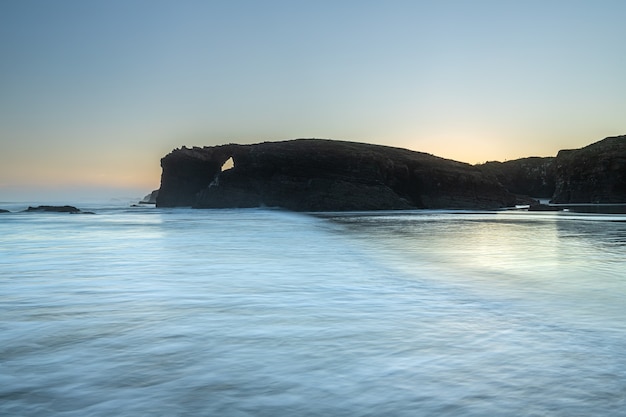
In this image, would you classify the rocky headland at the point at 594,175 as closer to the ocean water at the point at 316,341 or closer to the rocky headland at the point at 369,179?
the rocky headland at the point at 369,179

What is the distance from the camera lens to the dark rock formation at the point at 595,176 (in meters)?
56.8

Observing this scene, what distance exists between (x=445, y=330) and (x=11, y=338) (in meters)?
3.36

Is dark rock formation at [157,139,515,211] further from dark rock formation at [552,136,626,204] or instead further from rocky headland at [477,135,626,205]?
dark rock formation at [552,136,626,204]

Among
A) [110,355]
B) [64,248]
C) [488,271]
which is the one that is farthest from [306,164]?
[110,355]

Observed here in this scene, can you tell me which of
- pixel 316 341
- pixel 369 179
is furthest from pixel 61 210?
pixel 316 341

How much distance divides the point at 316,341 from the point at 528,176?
353 feet

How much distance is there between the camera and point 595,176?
5875 cm

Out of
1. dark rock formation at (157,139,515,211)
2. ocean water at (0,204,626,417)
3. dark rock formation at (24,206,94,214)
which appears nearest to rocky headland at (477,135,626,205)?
dark rock formation at (157,139,515,211)

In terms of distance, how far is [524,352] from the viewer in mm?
3057

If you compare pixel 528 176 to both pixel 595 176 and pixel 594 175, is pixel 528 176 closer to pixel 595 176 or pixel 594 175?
pixel 594 175

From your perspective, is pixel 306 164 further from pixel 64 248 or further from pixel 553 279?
pixel 553 279

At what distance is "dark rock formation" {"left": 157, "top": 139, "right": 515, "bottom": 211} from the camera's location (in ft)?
187

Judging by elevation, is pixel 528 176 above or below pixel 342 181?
above

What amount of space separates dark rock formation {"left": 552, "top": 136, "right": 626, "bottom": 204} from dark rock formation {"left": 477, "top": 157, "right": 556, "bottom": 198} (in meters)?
28.9
